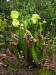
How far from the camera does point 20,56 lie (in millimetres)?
3494

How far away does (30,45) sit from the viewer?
10.5 ft

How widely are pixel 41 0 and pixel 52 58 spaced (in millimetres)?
3336

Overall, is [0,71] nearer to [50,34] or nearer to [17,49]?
[17,49]

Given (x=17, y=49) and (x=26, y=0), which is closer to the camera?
(x=17, y=49)

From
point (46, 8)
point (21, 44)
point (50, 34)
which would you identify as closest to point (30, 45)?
point (21, 44)

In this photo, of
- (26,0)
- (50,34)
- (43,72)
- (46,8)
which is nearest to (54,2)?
(46,8)

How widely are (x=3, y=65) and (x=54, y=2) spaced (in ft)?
9.78

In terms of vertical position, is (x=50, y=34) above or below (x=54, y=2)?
below

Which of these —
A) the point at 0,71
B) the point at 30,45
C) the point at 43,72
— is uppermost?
the point at 30,45

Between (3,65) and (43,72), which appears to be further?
(3,65)

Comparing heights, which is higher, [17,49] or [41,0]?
[41,0]

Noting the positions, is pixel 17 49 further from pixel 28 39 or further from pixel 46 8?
pixel 46 8

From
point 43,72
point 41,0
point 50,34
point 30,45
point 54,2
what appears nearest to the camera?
point 43,72

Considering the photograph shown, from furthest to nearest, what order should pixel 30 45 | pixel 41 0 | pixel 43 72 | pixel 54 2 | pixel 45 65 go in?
pixel 41 0 < pixel 54 2 < pixel 45 65 < pixel 30 45 < pixel 43 72
